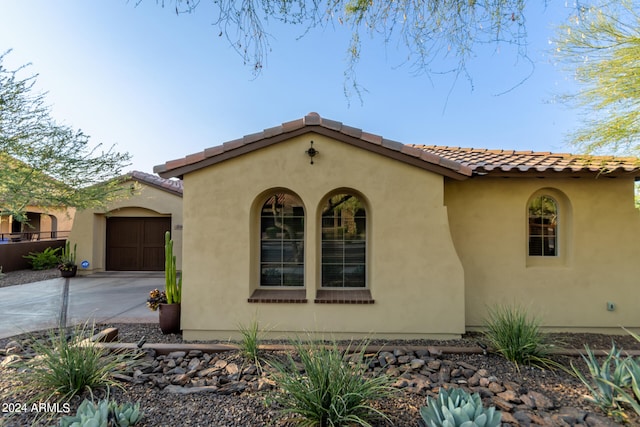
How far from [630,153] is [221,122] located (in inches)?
463

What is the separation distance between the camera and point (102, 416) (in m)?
3.04

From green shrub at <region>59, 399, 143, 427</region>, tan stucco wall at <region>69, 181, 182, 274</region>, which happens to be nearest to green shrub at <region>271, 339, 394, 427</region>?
green shrub at <region>59, 399, 143, 427</region>

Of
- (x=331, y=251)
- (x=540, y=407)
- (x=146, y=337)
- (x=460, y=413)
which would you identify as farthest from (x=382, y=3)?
(x=146, y=337)

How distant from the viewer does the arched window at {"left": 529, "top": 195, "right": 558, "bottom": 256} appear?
23.2 ft

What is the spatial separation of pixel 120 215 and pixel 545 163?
17.7 metres

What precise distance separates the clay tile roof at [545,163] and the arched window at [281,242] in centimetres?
369

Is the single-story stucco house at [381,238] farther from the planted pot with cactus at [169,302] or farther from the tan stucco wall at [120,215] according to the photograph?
the tan stucco wall at [120,215]

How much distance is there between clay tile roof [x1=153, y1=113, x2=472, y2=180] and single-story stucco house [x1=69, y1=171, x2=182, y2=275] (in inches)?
354

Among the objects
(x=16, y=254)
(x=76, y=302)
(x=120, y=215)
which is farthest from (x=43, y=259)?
(x=76, y=302)

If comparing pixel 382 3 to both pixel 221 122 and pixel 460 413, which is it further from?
pixel 221 122

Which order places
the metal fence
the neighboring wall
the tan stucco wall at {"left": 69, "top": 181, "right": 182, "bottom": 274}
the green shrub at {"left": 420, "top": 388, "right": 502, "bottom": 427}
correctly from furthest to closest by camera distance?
1. the metal fence
2. the neighboring wall
3. the tan stucco wall at {"left": 69, "top": 181, "right": 182, "bottom": 274}
4. the green shrub at {"left": 420, "top": 388, "right": 502, "bottom": 427}

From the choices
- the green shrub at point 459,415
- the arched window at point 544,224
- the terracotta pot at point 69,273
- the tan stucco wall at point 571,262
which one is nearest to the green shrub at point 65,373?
the green shrub at point 459,415

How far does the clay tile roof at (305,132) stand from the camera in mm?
6090

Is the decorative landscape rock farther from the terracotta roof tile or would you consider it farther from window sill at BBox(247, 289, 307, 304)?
the terracotta roof tile
